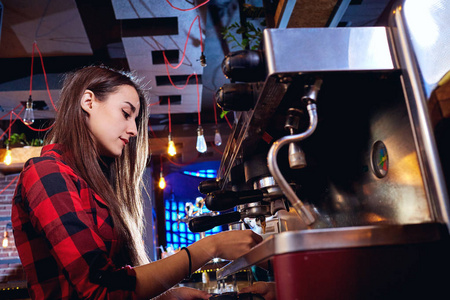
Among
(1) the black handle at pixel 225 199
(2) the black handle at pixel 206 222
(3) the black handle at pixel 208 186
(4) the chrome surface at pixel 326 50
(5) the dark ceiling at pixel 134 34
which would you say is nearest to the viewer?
(4) the chrome surface at pixel 326 50

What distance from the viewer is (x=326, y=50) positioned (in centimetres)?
65

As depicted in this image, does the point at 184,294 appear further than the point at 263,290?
Yes

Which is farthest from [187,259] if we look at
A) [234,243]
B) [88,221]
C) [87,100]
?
[87,100]

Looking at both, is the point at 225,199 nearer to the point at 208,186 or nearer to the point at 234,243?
the point at 234,243

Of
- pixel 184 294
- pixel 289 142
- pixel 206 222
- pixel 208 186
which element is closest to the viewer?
pixel 289 142

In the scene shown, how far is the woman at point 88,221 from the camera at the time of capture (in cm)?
78

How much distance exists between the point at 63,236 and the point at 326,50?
65 cm

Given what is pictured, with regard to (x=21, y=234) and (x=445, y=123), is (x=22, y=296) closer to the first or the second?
(x=21, y=234)

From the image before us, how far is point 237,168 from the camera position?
1.17 m

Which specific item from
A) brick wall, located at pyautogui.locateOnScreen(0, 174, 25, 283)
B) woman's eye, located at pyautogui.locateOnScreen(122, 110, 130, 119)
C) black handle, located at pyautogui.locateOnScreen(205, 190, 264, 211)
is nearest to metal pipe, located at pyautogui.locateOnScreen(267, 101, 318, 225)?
black handle, located at pyautogui.locateOnScreen(205, 190, 264, 211)

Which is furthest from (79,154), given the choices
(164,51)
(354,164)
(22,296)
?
(22,296)

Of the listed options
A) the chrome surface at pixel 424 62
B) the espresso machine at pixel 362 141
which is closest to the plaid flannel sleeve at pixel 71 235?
the espresso machine at pixel 362 141

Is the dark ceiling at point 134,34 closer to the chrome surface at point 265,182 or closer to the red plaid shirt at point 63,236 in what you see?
the chrome surface at point 265,182

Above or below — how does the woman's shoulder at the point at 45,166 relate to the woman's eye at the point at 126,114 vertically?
below
